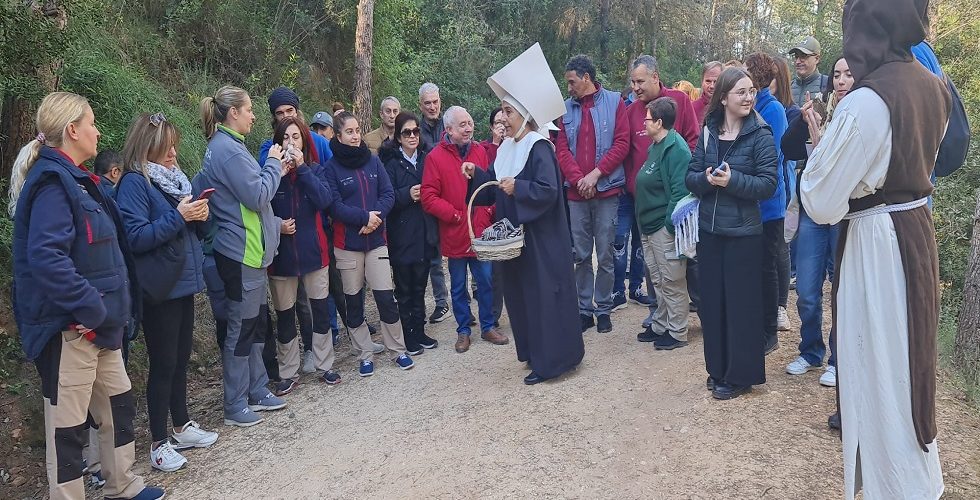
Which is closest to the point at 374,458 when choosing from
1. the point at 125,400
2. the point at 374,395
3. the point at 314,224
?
the point at 374,395

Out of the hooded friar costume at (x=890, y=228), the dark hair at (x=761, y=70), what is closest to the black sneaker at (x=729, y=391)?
the hooded friar costume at (x=890, y=228)

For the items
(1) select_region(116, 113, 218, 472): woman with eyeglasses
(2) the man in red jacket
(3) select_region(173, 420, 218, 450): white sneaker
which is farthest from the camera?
(2) the man in red jacket

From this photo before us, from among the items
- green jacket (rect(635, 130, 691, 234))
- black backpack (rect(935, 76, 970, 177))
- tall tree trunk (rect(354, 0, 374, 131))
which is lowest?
green jacket (rect(635, 130, 691, 234))

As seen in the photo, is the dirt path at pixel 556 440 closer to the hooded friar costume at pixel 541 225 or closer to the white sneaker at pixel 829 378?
the white sneaker at pixel 829 378

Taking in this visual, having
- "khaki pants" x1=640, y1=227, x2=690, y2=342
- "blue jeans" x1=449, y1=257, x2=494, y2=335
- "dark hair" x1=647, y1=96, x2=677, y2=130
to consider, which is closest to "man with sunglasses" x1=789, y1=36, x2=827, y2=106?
"dark hair" x1=647, y1=96, x2=677, y2=130

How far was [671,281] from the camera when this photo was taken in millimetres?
5453

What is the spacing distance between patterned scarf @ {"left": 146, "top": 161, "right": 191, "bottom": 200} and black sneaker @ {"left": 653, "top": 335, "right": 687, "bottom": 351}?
3725 mm

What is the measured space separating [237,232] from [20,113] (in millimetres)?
2240

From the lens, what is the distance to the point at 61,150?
3.49 meters

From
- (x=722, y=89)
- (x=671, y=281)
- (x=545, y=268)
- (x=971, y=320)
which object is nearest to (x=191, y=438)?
(x=545, y=268)

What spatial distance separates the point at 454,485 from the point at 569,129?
139 inches

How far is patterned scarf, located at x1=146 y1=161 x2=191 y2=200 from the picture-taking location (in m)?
4.24

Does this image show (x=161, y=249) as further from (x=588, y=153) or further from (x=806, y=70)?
(x=806, y=70)

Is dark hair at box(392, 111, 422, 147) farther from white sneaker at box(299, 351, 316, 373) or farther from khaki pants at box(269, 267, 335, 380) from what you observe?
white sneaker at box(299, 351, 316, 373)
